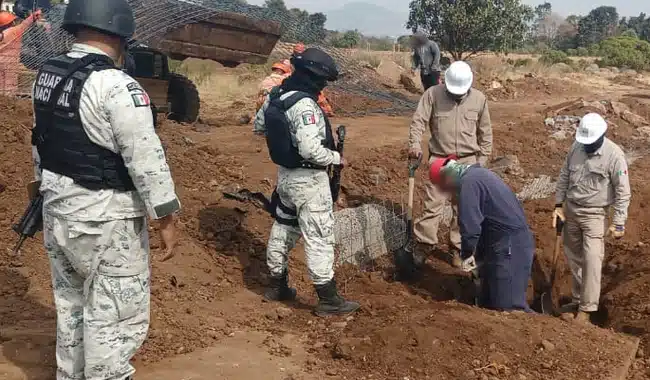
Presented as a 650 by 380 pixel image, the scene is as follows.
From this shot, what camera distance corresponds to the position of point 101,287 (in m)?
3.04

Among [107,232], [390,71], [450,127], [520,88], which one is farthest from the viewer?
[520,88]

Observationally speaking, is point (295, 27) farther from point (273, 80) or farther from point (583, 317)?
point (583, 317)

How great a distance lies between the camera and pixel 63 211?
9.78 feet

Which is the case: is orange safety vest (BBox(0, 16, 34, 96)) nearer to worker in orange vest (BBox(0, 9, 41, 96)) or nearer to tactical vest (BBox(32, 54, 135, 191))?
worker in orange vest (BBox(0, 9, 41, 96))

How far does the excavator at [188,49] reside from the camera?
9.70 m

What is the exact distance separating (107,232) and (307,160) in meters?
2.08

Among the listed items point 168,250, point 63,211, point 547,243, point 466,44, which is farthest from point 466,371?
point 466,44

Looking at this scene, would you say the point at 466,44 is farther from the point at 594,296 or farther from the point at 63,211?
the point at 63,211

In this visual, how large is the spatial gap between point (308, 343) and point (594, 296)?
2479 mm

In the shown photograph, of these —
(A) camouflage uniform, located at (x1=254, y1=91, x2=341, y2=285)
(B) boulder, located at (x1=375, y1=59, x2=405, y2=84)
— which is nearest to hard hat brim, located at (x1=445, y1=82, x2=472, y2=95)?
(A) camouflage uniform, located at (x1=254, y1=91, x2=341, y2=285)

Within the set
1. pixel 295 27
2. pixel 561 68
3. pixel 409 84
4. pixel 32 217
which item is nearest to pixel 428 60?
pixel 295 27

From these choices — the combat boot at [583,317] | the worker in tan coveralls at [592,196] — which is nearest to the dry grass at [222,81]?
the worker in tan coveralls at [592,196]

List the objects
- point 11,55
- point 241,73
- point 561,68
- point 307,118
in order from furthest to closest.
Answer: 1. point 561,68
2. point 241,73
3. point 11,55
4. point 307,118

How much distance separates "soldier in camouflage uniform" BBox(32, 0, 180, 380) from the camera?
112 inches
